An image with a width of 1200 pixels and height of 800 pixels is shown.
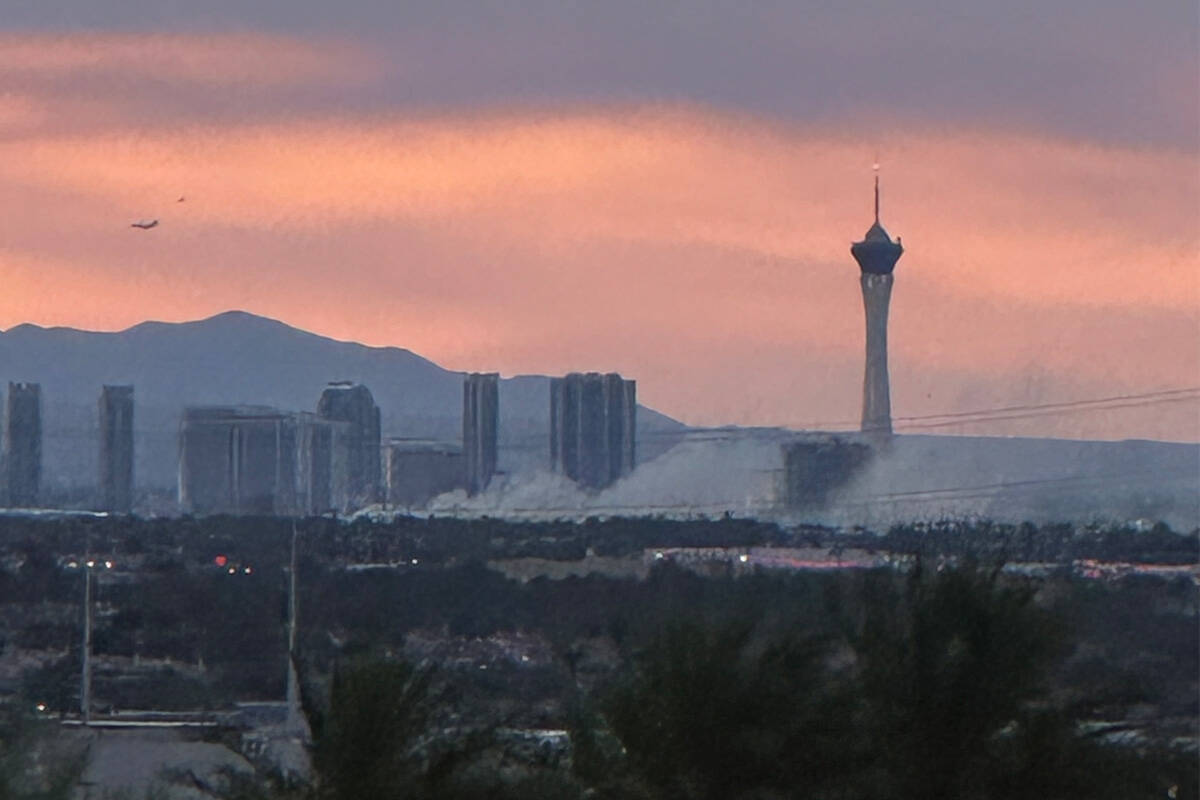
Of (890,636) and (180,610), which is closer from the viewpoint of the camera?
(890,636)

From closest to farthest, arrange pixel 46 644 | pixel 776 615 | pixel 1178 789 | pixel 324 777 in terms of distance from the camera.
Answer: pixel 324 777, pixel 1178 789, pixel 776 615, pixel 46 644

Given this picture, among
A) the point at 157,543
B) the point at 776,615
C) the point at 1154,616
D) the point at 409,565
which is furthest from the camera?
the point at 157,543

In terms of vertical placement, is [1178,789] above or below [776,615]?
below

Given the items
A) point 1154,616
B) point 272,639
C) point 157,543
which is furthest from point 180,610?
point 157,543

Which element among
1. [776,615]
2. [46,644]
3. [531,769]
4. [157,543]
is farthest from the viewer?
[157,543]

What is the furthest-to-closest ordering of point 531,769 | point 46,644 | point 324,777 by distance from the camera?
1. point 46,644
2. point 531,769
3. point 324,777

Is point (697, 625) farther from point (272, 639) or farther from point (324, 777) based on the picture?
point (272, 639)

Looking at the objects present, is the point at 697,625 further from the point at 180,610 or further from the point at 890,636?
the point at 180,610

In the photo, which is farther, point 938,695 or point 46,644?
point 46,644

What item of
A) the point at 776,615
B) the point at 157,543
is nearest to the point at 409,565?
the point at 157,543
